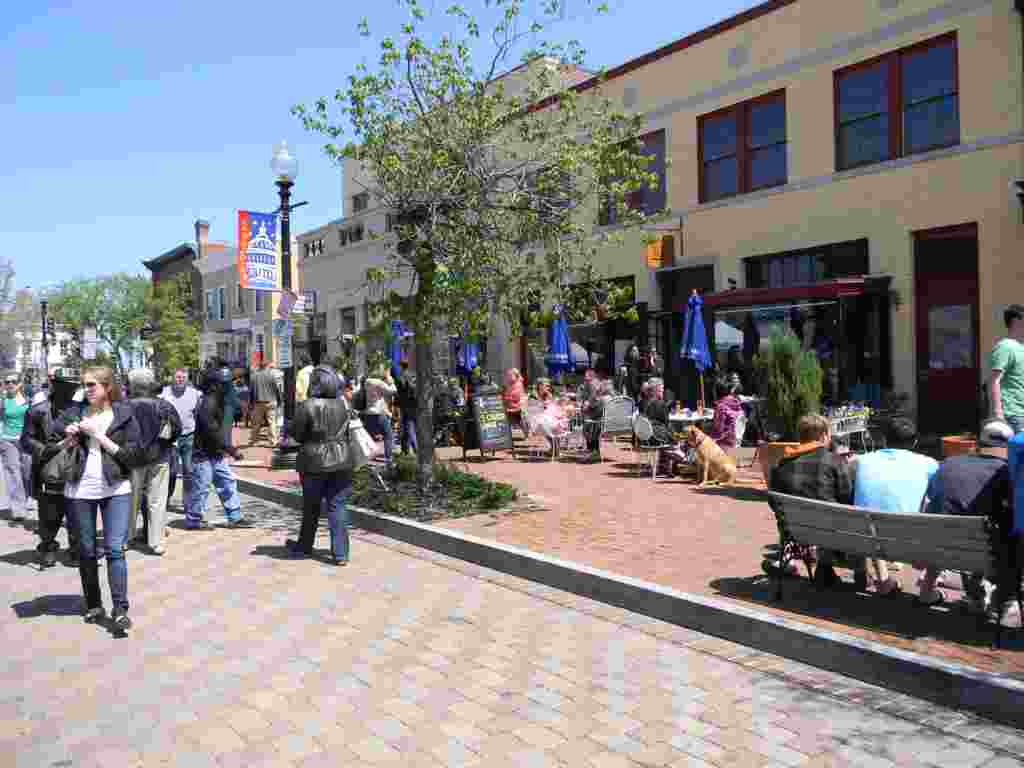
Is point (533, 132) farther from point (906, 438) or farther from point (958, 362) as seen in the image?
point (958, 362)

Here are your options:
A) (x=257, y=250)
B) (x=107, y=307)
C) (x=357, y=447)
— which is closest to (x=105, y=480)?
(x=357, y=447)

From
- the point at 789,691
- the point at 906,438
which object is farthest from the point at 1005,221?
the point at 789,691

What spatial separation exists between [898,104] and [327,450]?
12.5m

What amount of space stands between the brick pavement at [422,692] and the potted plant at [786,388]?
404 cm

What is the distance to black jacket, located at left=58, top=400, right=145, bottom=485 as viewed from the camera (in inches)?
229

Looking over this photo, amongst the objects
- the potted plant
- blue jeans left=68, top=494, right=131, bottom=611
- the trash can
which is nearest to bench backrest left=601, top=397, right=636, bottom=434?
the potted plant

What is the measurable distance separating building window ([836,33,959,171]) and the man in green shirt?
876cm

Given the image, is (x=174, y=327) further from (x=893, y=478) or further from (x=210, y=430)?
(x=893, y=478)

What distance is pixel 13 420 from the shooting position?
1014 cm

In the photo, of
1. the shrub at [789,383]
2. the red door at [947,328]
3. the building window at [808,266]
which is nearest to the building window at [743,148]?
the building window at [808,266]

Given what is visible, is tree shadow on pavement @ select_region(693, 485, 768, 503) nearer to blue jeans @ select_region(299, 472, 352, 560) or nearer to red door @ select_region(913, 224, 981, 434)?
blue jeans @ select_region(299, 472, 352, 560)

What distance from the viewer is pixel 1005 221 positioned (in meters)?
13.8

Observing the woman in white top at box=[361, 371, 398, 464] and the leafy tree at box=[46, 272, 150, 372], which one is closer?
the woman in white top at box=[361, 371, 398, 464]

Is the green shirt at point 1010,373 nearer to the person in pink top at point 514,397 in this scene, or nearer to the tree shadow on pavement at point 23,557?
the tree shadow on pavement at point 23,557
